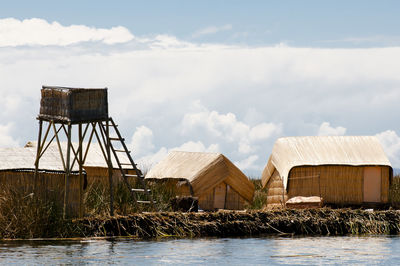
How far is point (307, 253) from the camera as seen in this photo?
20250 mm

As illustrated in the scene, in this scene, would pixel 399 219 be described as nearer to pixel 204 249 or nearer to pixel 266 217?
pixel 266 217

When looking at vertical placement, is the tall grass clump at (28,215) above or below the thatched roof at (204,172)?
below

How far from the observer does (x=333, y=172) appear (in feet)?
105

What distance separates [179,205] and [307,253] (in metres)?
5.30

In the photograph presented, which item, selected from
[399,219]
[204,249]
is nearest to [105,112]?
[204,249]

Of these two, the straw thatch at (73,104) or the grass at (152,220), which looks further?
the straw thatch at (73,104)

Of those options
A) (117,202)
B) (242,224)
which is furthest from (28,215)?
(242,224)

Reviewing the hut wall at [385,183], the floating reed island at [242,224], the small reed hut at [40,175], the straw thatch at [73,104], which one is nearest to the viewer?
the small reed hut at [40,175]

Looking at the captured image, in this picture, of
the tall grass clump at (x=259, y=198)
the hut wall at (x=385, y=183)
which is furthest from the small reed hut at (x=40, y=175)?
the hut wall at (x=385, y=183)

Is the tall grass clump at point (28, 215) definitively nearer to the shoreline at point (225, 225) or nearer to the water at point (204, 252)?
the shoreline at point (225, 225)

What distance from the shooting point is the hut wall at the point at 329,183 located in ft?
104

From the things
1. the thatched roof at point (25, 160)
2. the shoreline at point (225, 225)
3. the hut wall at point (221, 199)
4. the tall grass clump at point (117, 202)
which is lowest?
the shoreline at point (225, 225)

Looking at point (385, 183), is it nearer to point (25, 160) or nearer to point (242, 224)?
point (242, 224)

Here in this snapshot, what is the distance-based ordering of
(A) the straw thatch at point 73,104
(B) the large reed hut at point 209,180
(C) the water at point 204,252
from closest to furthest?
(C) the water at point 204,252 < (A) the straw thatch at point 73,104 < (B) the large reed hut at point 209,180
